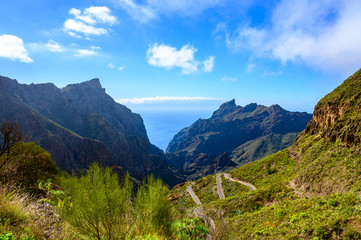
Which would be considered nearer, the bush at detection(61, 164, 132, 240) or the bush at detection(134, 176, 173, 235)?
the bush at detection(61, 164, 132, 240)

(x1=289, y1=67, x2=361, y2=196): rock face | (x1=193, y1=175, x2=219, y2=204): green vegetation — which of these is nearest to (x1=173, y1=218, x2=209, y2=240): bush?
(x1=289, y1=67, x2=361, y2=196): rock face

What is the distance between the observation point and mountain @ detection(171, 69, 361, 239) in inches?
549

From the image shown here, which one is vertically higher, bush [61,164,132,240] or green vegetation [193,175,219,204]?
bush [61,164,132,240]

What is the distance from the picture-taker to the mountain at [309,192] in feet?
45.8

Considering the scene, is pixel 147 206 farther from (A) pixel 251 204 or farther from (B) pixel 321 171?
(B) pixel 321 171

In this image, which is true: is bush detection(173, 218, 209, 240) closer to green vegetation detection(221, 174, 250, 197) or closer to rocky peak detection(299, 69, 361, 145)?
rocky peak detection(299, 69, 361, 145)

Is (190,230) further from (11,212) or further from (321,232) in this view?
(321,232)

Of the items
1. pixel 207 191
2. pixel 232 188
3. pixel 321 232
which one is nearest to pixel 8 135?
pixel 321 232

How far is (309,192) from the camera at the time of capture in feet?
89.9

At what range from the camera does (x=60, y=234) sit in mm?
7121

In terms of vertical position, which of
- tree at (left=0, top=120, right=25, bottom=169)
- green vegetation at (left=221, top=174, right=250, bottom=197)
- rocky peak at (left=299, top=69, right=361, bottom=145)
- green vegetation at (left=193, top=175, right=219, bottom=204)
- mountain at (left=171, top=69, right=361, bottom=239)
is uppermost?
rocky peak at (left=299, top=69, right=361, bottom=145)

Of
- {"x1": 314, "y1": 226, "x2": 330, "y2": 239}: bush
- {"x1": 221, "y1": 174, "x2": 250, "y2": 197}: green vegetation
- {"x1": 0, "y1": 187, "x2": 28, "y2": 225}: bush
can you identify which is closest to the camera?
{"x1": 0, "y1": 187, "x2": 28, "y2": 225}: bush

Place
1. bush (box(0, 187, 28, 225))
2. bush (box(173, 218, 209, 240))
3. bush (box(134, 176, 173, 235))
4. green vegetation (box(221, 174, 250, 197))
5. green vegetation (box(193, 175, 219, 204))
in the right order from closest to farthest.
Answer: bush (box(0, 187, 28, 225)), bush (box(173, 218, 209, 240)), bush (box(134, 176, 173, 235)), green vegetation (box(221, 174, 250, 197)), green vegetation (box(193, 175, 219, 204))

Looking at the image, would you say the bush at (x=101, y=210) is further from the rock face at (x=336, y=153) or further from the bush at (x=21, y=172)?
the rock face at (x=336, y=153)
